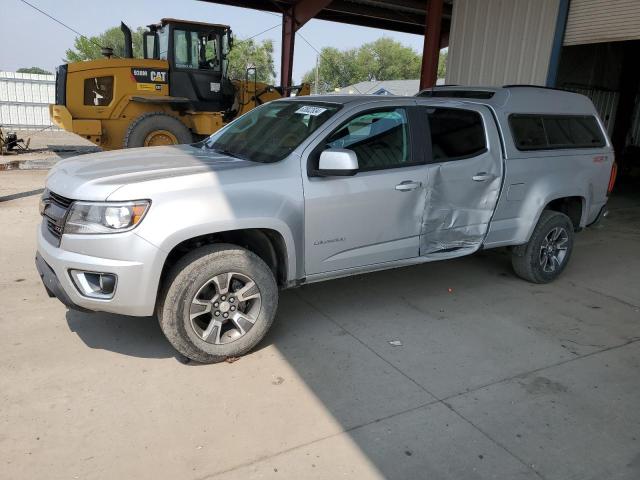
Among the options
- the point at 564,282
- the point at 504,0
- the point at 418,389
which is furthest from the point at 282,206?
the point at 504,0

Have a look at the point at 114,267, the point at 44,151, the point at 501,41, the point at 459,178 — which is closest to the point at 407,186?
the point at 459,178

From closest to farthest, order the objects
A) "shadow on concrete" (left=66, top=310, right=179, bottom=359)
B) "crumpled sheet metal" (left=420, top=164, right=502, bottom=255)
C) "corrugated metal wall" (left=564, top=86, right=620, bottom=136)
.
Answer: "shadow on concrete" (left=66, top=310, right=179, bottom=359) → "crumpled sheet metal" (left=420, top=164, right=502, bottom=255) → "corrugated metal wall" (left=564, top=86, right=620, bottom=136)

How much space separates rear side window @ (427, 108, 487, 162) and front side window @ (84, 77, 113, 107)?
8282 millimetres

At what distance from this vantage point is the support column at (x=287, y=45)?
15328 millimetres

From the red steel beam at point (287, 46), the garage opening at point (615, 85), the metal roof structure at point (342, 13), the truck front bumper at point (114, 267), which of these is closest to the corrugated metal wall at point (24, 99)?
the metal roof structure at point (342, 13)

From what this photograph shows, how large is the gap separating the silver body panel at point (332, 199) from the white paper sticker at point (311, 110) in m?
0.18

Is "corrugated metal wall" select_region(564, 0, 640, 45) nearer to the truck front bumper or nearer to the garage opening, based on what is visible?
the garage opening

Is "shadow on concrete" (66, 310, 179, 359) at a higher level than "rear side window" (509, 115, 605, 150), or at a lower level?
lower

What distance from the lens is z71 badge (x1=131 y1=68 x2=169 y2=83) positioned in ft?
35.5

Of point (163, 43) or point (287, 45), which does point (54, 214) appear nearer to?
point (163, 43)

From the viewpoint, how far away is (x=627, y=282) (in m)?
5.82

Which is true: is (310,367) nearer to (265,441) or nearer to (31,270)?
(265,441)

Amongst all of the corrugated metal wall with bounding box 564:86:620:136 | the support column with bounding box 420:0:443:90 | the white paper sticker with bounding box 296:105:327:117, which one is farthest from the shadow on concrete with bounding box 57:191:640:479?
the corrugated metal wall with bounding box 564:86:620:136

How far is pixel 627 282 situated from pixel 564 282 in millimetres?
771
